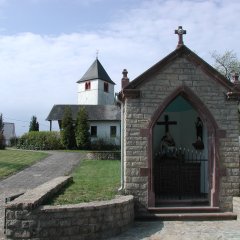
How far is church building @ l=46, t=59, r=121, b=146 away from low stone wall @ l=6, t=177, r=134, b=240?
128ft

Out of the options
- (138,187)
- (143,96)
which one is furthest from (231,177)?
(143,96)

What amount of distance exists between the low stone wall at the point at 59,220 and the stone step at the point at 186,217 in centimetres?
146

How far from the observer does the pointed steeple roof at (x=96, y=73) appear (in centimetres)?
7275

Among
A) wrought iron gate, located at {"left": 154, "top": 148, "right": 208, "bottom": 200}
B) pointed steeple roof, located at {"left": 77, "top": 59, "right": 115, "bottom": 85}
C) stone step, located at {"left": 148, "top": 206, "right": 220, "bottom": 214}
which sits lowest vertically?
stone step, located at {"left": 148, "top": 206, "right": 220, "bottom": 214}

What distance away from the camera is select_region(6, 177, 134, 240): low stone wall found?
7.91 meters

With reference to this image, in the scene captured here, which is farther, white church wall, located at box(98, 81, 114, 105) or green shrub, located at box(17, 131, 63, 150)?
white church wall, located at box(98, 81, 114, 105)

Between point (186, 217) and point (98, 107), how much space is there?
1853 inches

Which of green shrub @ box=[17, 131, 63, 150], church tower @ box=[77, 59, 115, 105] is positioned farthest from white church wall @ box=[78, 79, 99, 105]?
green shrub @ box=[17, 131, 63, 150]

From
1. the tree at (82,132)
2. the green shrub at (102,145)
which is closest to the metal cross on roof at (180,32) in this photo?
the tree at (82,132)

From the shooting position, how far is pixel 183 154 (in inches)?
522

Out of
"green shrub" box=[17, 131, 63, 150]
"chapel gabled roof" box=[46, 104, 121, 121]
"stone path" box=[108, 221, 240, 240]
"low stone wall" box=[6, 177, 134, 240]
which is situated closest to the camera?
"low stone wall" box=[6, 177, 134, 240]

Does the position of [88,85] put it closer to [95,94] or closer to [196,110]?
[95,94]

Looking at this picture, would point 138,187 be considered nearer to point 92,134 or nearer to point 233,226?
point 233,226

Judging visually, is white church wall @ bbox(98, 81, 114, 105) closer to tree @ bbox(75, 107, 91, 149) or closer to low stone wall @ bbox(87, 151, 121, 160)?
tree @ bbox(75, 107, 91, 149)
